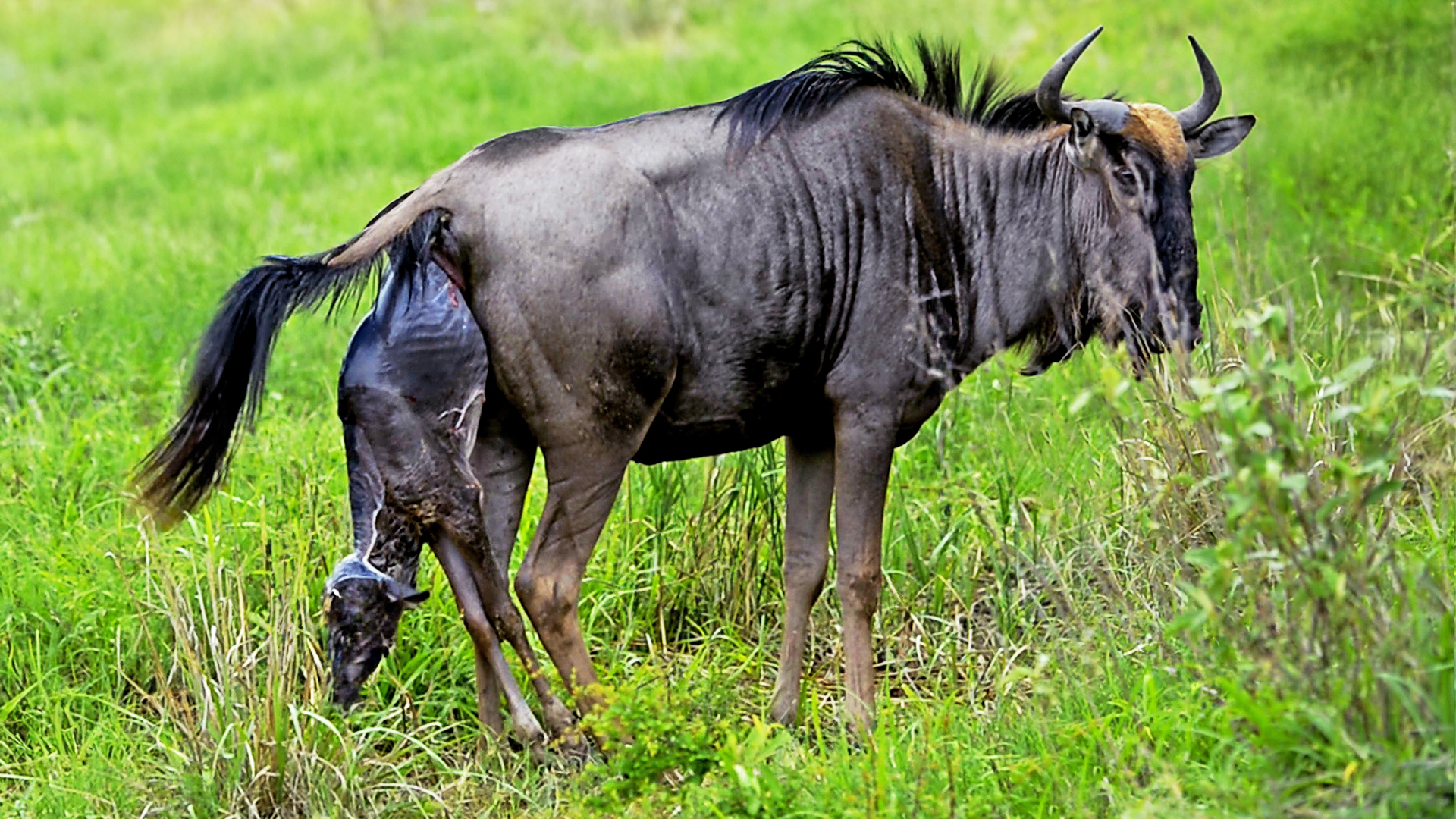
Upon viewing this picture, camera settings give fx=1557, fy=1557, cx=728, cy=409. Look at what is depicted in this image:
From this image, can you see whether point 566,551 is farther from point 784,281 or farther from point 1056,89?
point 1056,89

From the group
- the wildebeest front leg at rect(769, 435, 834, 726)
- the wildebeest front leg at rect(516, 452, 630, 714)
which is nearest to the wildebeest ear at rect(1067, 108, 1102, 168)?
the wildebeest front leg at rect(769, 435, 834, 726)

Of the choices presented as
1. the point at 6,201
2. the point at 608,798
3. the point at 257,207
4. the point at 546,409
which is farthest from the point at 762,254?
the point at 6,201

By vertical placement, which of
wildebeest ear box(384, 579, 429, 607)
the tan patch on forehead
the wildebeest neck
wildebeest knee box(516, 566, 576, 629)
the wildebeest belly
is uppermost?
the tan patch on forehead

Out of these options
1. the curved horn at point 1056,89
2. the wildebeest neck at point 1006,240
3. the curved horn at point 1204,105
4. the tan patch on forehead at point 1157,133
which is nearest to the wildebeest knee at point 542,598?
the wildebeest neck at point 1006,240

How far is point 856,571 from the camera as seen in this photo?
4.64 meters

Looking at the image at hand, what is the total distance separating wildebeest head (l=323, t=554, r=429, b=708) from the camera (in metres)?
4.25

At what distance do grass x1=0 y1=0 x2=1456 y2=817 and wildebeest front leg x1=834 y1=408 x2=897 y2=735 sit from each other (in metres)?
0.16

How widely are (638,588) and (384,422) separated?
140cm

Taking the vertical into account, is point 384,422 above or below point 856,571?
above

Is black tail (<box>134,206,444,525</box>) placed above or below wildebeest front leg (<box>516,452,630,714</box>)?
above

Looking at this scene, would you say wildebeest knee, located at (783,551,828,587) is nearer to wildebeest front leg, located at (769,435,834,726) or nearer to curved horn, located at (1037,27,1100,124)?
wildebeest front leg, located at (769,435,834,726)

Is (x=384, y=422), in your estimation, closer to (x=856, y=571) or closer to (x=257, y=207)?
(x=856, y=571)

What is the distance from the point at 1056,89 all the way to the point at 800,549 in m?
1.57

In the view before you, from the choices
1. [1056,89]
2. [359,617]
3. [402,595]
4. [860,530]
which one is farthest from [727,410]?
[1056,89]
